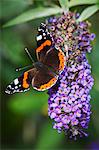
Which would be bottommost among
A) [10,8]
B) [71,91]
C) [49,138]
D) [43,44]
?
[49,138]

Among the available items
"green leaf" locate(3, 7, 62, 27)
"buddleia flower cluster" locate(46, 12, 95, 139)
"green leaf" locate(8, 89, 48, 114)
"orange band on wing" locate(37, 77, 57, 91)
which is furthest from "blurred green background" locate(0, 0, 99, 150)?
"orange band on wing" locate(37, 77, 57, 91)

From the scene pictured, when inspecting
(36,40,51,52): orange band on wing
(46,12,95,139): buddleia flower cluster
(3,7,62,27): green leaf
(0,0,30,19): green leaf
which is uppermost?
(0,0,30,19): green leaf

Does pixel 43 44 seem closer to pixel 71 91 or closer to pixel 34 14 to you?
pixel 71 91

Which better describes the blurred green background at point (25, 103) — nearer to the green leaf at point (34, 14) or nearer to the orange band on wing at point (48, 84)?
the green leaf at point (34, 14)

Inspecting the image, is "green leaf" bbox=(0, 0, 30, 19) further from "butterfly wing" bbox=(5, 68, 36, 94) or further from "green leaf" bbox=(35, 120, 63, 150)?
"butterfly wing" bbox=(5, 68, 36, 94)

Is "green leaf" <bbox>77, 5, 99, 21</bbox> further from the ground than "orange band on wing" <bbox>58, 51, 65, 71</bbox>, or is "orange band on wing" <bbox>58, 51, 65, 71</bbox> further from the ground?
"green leaf" <bbox>77, 5, 99, 21</bbox>

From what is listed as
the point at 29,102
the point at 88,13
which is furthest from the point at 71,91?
the point at 29,102

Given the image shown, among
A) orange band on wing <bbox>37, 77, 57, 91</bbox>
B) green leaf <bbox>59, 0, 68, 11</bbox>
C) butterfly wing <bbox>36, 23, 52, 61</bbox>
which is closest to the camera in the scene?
orange band on wing <bbox>37, 77, 57, 91</bbox>

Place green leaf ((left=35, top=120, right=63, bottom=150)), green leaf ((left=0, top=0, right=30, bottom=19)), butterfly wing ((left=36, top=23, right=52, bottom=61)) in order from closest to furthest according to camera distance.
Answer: butterfly wing ((left=36, top=23, right=52, bottom=61)) < green leaf ((left=0, top=0, right=30, bottom=19)) < green leaf ((left=35, top=120, right=63, bottom=150))

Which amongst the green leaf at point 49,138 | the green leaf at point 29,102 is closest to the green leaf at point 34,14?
the green leaf at point 29,102
